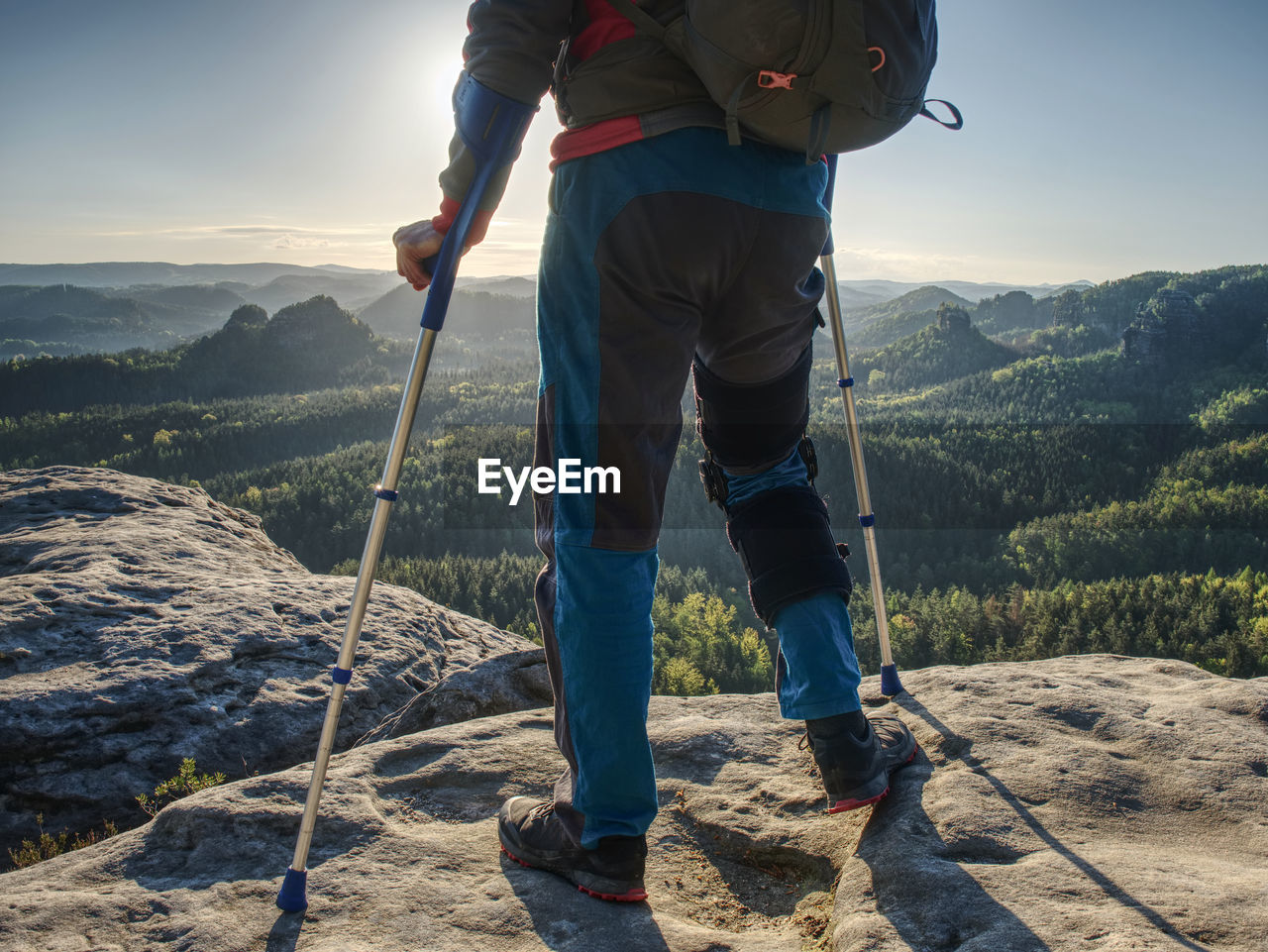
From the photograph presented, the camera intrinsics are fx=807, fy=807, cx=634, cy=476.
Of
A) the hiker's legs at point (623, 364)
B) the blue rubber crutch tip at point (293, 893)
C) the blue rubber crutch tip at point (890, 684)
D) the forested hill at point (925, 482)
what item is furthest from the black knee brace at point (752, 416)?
the forested hill at point (925, 482)

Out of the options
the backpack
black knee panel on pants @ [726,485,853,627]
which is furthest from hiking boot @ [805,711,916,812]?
the backpack

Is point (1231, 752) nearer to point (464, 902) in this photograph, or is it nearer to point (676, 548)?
point (464, 902)

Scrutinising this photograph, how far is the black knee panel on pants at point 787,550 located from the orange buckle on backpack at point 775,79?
1.49m

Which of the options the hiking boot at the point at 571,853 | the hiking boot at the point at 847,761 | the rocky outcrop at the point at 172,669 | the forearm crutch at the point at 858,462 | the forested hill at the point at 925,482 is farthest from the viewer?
the forested hill at the point at 925,482

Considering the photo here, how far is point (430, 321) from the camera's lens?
2.76 metres

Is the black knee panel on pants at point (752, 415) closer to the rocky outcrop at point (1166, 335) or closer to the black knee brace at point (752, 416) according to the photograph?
the black knee brace at point (752, 416)

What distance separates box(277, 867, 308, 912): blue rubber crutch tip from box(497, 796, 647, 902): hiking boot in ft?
2.35

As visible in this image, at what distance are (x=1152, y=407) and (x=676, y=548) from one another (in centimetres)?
11026

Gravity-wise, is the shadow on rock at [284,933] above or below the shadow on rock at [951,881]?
below

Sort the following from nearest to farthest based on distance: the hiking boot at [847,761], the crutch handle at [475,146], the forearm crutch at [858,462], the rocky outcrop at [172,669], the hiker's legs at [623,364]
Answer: the hiker's legs at [623,364] → the crutch handle at [475,146] → the hiking boot at [847,761] → the forearm crutch at [858,462] → the rocky outcrop at [172,669]

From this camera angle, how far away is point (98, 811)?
16.5 ft

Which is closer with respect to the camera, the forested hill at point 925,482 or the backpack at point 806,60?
the backpack at point 806,60

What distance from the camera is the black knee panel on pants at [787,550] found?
3.02 metres

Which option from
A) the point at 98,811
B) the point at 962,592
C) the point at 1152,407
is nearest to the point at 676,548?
the point at 962,592
